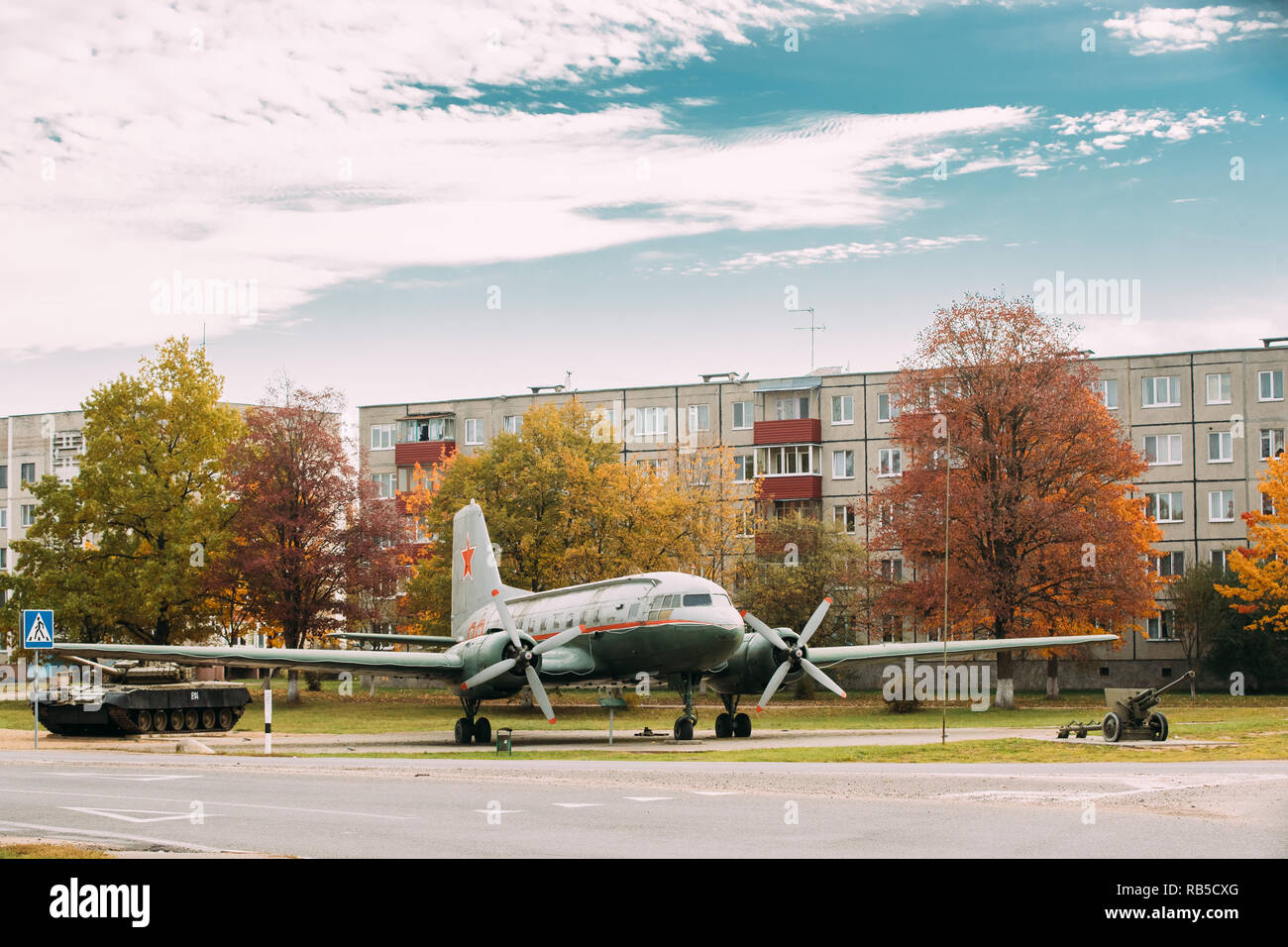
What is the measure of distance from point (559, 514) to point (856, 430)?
26.2 m

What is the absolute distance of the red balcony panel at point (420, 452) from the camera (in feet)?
265

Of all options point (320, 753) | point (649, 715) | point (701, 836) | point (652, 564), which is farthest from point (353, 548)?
point (701, 836)

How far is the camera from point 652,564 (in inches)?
2069

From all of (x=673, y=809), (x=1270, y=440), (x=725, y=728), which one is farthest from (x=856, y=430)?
(x=673, y=809)

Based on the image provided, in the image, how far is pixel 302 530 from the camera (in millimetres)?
55625

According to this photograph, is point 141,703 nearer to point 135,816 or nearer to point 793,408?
point 135,816

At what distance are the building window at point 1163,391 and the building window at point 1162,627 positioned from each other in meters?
11.1

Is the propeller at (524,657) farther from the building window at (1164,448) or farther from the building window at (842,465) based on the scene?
the building window at (1164,448)

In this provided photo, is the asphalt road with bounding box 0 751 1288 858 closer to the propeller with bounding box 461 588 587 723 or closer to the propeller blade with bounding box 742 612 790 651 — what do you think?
the propeller with bounding box 461 588 587 723

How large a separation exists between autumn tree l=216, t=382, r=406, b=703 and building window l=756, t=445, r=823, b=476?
23.8 m

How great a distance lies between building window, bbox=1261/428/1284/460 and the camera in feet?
217

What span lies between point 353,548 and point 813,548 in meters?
20.3

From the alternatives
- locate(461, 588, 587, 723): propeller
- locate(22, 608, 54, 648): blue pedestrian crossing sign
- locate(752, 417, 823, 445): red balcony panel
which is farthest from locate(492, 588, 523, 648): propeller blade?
locate(752, 417, 823, 445): red balcony panel
